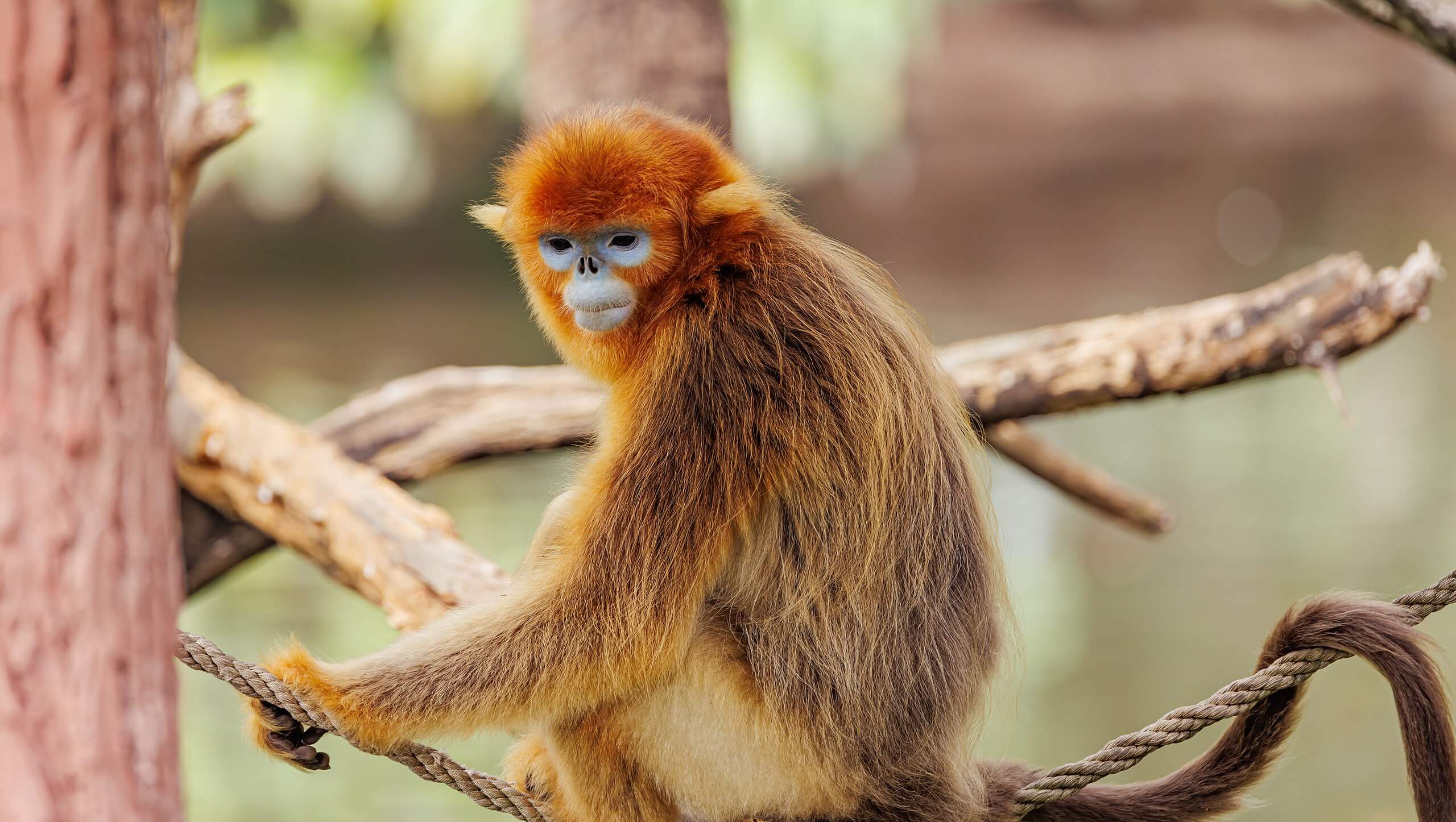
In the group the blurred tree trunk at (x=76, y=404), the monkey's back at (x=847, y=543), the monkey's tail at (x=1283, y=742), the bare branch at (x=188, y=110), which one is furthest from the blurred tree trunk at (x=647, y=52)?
the blurred tree trunk at (x=76, y=404)

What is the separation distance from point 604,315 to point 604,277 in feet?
0.23

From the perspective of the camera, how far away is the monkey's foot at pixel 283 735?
7.35 feet

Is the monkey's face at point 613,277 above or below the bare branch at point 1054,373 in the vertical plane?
above

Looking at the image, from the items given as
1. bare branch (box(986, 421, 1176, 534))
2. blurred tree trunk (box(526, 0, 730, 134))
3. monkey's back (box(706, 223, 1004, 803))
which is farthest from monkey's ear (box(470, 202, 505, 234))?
bare branch (box(986, 421, 1176, 534))

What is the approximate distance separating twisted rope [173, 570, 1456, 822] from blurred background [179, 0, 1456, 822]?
40 cm

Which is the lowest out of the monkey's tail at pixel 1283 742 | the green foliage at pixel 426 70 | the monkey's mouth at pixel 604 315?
the monkey's tail at pixel 1283 742

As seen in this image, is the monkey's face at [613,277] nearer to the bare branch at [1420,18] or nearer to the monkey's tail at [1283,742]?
the monkey's tail at [1283,742]

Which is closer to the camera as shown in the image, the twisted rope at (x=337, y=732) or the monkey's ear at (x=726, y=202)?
the twisted rope at (x=337, y=732)

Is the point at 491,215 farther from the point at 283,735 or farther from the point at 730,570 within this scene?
the point at 283,735

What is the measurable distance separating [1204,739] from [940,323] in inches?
274

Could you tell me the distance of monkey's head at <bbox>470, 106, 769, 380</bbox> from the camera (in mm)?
2408

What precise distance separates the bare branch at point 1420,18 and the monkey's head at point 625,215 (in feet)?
5.18

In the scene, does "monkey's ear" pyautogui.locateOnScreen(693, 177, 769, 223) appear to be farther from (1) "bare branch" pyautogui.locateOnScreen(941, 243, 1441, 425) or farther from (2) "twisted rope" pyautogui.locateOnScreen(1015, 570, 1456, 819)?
(1) "bare branch" pyautogui.locateOnScreen(941, 243, 1441, 425)

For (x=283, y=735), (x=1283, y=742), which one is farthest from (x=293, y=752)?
(x=1283, y=742)
